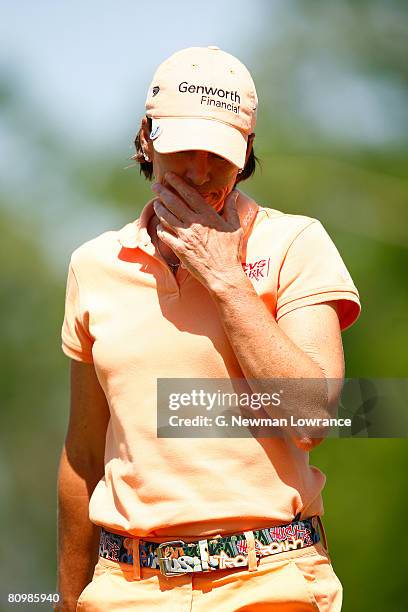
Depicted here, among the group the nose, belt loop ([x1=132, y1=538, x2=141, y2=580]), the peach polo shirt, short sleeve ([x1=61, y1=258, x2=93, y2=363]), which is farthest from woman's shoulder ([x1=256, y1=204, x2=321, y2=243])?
belt loop ([x1=132, y1=538, x2=141, y2=580])

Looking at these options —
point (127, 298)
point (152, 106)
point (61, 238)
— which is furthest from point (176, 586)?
point (61, 238)

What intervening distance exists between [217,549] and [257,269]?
30.6 inches

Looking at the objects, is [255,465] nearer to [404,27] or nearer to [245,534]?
[245,534]

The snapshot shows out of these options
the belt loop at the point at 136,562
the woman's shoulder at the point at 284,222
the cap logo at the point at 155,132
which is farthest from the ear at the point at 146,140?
the belt loop at the point at 136,562

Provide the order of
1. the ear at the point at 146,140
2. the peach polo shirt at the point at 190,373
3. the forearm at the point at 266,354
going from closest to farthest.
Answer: the forearm at the point at 266,354, the peach polo shirt at the point at 190,373, the ear at the point at 146,140

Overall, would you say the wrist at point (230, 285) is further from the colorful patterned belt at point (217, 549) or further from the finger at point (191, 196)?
the colorful patterned belt at point (217, 549)

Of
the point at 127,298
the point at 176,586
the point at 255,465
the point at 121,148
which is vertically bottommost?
the point at 176,586

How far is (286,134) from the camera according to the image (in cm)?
1639

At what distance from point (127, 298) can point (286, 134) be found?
44.4 feet

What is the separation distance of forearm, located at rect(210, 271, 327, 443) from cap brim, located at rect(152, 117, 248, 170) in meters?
0.40

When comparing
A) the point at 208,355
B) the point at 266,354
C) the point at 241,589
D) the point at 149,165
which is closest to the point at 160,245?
the point at 149,165

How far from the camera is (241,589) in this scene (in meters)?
2.93

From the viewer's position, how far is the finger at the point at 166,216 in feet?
10.1

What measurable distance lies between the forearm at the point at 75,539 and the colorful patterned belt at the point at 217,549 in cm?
49
